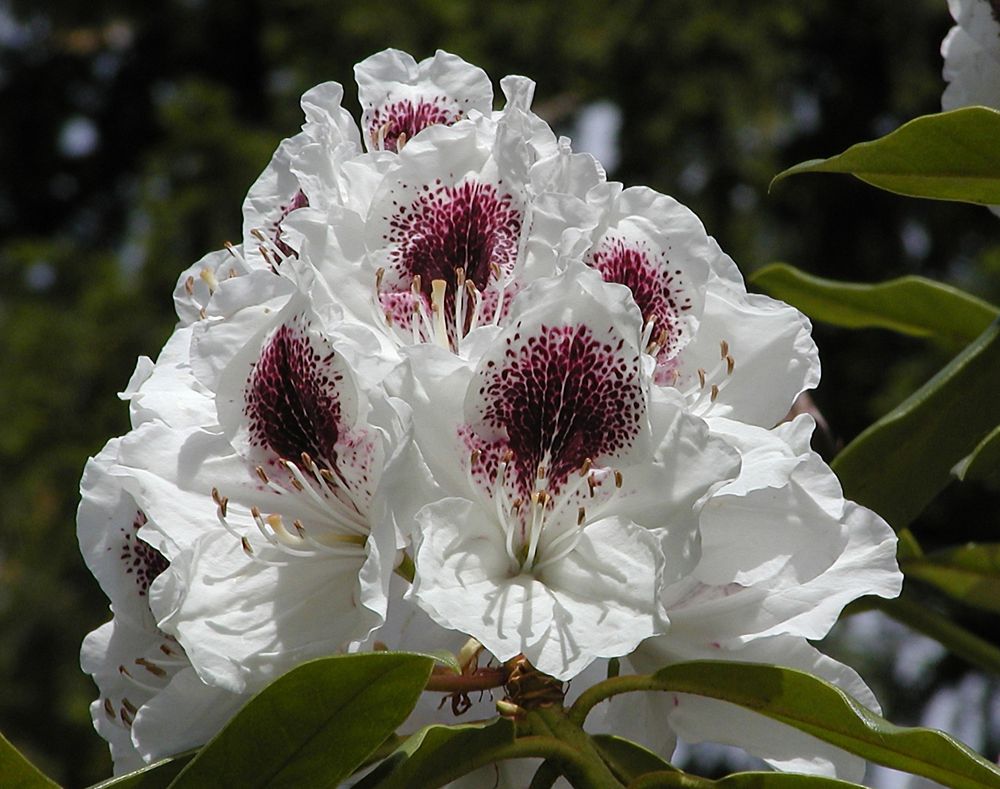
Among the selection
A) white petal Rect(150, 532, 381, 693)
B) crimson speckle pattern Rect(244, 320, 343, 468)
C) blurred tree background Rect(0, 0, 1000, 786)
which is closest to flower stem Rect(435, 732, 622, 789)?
white petal Rect(150, 532, 381, 693)

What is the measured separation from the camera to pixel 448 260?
1.16 metres

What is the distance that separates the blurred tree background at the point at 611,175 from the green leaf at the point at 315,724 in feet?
14.7

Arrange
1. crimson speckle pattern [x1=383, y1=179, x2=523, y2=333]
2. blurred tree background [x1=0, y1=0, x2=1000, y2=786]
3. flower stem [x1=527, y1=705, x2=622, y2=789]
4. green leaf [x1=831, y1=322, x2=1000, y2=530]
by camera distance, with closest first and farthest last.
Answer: flower stem [x1=527, y1=705, x2=622, y2=789] → crimson speckle pattern [x1=383, y1=179, x2=523, y2=333] → green leaf [x1=831, y1=322, x2=1000, y2=530] → blurred tree background [x1=0, y1=0, x2=1000, y2=786]

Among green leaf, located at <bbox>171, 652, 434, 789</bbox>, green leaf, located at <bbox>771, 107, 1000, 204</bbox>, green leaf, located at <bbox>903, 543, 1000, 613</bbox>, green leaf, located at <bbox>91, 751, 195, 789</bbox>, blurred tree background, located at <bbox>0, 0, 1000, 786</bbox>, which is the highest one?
green leaf, located at <bbox>771, 107, 1000, 204</bbox>

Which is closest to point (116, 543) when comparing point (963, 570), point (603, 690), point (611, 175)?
point (603, 690)

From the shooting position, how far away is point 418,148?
45.6 inches

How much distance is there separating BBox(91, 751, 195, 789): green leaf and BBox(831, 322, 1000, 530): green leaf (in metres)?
0.70

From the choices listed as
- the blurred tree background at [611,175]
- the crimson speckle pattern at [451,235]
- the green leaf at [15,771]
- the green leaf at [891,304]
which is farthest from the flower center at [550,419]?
the blurred tree background at [611,175]

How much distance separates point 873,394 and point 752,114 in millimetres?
1449

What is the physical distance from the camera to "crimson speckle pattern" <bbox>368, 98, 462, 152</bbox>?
127 centimetres

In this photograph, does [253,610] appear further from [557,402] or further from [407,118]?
[407,118]

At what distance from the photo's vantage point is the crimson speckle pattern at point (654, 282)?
1153 mm

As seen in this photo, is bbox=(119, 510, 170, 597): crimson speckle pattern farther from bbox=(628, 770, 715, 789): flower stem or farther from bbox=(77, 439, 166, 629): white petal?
bbox=(628, 770, 715, 789): flower stem

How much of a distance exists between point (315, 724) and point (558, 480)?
267 millimetres
